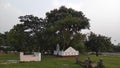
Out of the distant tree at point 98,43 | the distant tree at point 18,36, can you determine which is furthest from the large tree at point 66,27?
the distant tree at point 98,43

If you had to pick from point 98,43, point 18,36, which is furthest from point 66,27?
point 98,43

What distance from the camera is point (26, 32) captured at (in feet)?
213

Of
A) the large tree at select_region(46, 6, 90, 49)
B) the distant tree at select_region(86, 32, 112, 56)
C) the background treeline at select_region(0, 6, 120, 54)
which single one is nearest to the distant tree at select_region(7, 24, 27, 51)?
the background treeline at select_region(0, 6, 120, 54)

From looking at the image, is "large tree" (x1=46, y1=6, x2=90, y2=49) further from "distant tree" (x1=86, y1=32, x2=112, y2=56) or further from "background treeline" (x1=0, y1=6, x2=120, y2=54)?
"distant tree" (x1=86, y1=32, x2=112, y2=56)

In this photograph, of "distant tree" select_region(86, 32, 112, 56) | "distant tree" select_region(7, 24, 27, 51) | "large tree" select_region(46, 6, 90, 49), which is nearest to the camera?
"large tree" select_region(46, 6, 90, 49)

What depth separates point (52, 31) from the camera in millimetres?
58406

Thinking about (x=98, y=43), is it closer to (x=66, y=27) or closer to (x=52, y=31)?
(x=66, y=27)

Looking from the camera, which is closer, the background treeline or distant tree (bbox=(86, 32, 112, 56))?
the background treeline

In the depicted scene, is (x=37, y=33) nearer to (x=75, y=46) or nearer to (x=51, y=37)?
(x=51, y=37)

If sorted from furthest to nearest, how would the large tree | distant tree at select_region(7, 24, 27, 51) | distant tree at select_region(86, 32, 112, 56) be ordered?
distant tree at select_region(86, 32, 112, 56) → distant tree at select_region(7, 24, 27, 51) → the large tree

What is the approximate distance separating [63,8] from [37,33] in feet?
32.3

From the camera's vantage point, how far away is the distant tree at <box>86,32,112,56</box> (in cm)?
7731

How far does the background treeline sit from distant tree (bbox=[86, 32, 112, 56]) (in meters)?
12.5

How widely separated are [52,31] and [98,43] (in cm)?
2338
